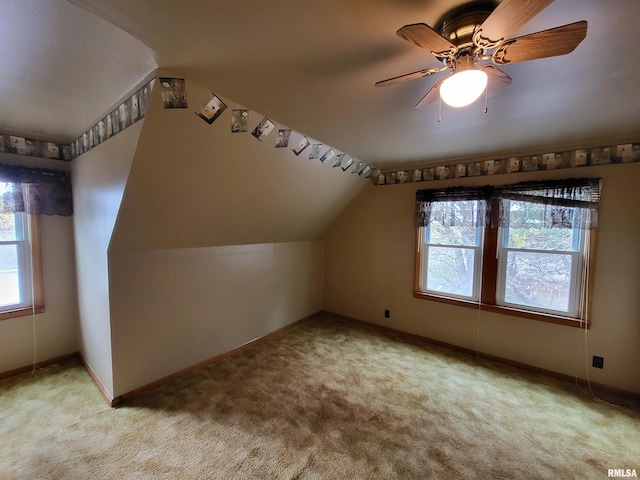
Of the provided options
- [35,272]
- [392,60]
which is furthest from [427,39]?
[35,272]

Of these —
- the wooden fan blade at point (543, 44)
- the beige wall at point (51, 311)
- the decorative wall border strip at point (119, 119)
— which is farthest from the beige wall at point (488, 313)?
the beige wall at point (51, 311)

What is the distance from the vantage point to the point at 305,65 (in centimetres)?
132

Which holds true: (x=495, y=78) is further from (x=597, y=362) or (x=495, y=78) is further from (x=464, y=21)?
(x=597, y=362)

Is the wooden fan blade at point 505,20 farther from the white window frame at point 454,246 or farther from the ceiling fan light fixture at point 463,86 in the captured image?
the white window frame at point 454,246

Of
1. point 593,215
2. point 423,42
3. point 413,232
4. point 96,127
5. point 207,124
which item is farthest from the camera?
point 413,232

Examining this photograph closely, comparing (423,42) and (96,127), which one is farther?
(96,127)

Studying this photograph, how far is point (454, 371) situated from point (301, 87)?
3.00m

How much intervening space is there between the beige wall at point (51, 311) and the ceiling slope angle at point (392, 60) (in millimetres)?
2457

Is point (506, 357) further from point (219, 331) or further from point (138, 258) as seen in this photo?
point (138, 258)

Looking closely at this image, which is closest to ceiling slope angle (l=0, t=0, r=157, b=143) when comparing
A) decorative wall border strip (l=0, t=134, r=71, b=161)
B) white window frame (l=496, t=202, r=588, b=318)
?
decorative wall border strip (l=0, t=134, r=71, b=161)

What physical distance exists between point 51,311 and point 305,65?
346 centimetres

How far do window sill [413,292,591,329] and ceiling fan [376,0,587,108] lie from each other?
2.50 meters

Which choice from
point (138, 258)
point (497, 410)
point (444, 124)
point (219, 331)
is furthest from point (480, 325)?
point (138, 258)

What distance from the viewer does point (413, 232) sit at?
135 inches
